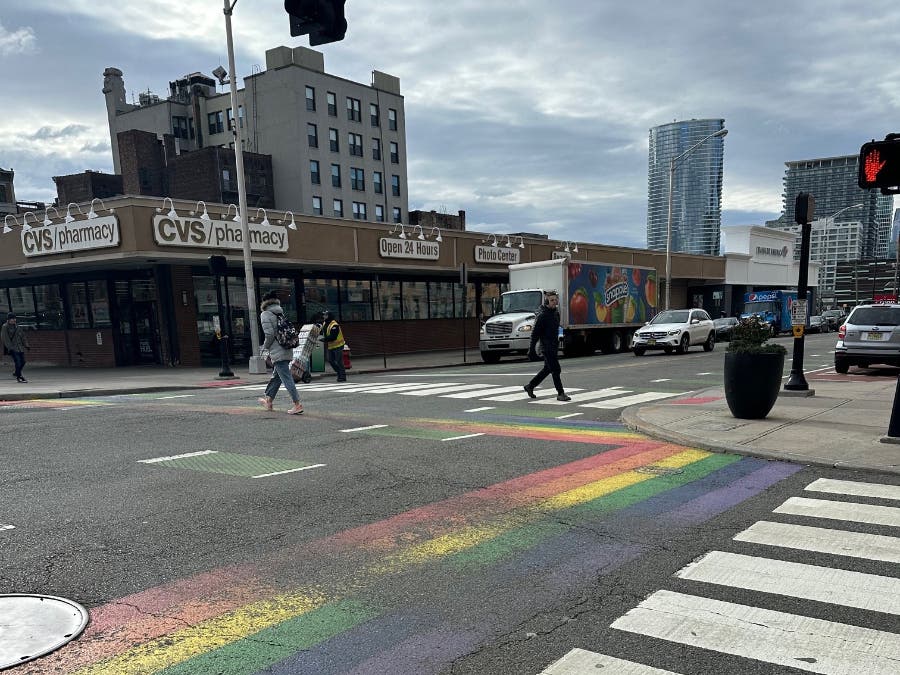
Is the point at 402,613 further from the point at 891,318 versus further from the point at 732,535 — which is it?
the point at 891,318

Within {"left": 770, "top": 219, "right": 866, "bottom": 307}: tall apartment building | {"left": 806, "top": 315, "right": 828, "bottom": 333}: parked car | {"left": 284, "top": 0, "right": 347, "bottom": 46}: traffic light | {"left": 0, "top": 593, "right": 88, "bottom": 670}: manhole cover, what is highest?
{"left": 770, "top": 219, "right": 866, "bottom": 307}: tall apartment building

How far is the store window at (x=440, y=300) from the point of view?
1230 inches

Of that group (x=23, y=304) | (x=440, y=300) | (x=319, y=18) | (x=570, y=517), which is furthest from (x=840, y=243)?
(x=570, y=517)

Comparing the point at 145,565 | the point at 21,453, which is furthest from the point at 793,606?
the point at 21,453

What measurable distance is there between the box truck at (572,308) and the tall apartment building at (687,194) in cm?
1953

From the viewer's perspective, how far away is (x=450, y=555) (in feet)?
13.5

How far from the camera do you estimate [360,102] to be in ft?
191

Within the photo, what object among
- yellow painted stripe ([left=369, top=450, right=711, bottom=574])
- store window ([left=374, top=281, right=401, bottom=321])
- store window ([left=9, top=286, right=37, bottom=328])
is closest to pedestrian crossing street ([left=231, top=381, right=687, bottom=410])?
yellow painted stripe ([left=369, top=450, right=711, bottom=574])

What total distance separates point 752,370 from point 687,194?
42.0 meters

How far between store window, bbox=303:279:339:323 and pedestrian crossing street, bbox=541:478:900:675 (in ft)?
75.3

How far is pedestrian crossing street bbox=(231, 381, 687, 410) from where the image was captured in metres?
11.4

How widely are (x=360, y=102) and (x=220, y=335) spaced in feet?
151

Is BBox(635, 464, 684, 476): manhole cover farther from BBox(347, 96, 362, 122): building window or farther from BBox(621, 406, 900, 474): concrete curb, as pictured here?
BBox(347, 96, 362, 122): building window

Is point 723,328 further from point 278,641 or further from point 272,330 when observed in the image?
point 278,641
